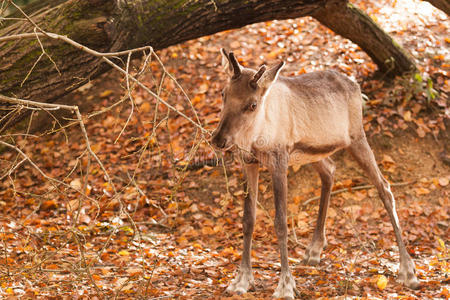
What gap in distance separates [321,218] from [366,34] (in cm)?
368

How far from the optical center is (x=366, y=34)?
8.62 meters

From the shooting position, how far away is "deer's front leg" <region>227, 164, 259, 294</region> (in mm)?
5305

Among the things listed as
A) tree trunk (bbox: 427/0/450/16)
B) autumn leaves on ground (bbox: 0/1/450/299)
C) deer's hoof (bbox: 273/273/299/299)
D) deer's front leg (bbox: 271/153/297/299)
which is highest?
tree trunk (bbox: 427/0/450/16)

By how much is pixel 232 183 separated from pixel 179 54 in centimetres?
387

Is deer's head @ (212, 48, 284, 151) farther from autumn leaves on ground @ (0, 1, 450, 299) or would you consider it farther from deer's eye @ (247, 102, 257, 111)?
autumn leaves on ground @ (0, 1, 450, 299)

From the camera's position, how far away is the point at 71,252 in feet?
20.9

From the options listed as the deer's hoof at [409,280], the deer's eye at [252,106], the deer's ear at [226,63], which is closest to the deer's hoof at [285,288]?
the deer's hoof at [409,280]

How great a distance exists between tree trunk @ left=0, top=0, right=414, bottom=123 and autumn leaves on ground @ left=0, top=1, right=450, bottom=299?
2.14 feet

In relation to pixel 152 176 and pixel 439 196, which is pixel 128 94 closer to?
pixel 152 176

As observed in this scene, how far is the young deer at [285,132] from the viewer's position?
4.96 meters

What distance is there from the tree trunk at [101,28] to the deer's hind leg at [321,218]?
7.24 ft

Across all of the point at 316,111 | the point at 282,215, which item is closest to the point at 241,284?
the point at 282,215

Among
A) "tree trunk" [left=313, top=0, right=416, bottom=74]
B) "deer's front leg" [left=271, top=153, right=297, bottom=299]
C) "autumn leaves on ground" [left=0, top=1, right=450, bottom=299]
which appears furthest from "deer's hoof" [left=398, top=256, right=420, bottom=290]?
"tree trunk" [left=313, top=0, right=416, bottom=74]

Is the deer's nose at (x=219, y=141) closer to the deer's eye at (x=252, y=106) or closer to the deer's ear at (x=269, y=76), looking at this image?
the deer's eye at (x=252, y=106)
